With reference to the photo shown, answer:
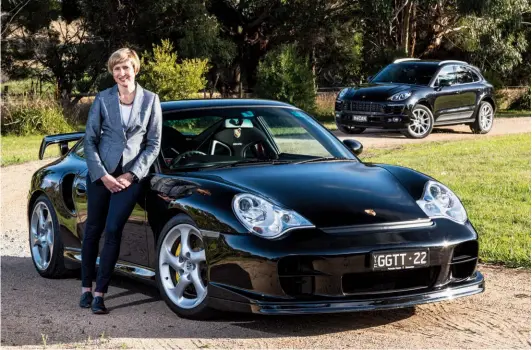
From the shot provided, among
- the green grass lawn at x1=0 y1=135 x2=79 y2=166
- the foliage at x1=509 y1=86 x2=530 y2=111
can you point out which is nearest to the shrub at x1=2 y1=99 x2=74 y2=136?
the green grass lawn at x1=0 y1=135 x2=79 y2=166

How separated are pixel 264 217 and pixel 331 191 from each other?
0.59 m

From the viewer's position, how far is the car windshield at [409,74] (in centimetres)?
2383

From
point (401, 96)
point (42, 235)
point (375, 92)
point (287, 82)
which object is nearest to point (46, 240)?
point (42, 235)

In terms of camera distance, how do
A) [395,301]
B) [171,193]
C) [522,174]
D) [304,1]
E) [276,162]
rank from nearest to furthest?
1. [395,301]
2. [171,193]
3. [276,162]
4. [522,174]
5. [304,1]

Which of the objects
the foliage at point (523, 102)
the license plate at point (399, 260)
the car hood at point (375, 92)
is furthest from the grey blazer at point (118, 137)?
the foliage at point (523, 102)

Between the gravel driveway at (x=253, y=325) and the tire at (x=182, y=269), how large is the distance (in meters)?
0.10

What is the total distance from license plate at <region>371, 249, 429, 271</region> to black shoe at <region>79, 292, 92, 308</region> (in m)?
2.15

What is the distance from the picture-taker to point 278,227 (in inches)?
253

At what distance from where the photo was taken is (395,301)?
637cm

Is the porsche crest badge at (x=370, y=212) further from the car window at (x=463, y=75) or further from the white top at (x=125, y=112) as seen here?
the car window at (x=463, y=75)

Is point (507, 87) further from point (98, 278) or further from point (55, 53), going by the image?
point (98, 278)

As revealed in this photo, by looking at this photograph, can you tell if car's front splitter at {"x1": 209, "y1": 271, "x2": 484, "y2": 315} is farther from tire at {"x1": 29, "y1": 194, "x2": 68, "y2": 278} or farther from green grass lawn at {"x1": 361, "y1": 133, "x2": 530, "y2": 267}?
green grass lawn at {"x1": 361, "y1": 133, "x2": 530, "y2": 267}

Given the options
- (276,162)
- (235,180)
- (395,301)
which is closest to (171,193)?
(235,180)

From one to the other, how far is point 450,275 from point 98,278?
2.34 metres
